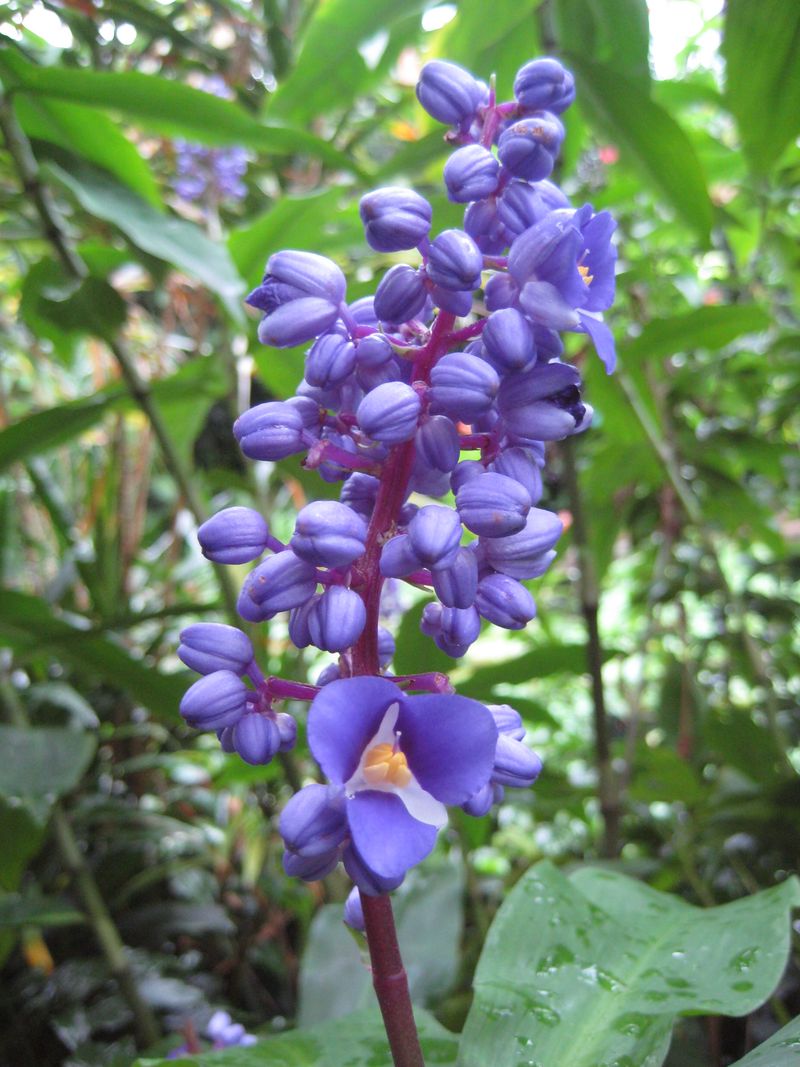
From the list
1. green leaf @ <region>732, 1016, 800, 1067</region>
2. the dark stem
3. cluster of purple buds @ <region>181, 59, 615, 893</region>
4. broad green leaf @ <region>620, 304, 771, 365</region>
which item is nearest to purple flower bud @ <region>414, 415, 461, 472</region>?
cluster of purple buds @ <region>181, 59, 615, 893</region>

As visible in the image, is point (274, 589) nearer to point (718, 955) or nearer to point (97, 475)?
point (718, 955)

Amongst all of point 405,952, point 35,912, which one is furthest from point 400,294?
point 35,912

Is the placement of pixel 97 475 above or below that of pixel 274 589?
above

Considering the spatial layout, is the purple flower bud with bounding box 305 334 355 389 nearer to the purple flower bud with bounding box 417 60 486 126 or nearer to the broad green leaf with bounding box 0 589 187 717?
the purple flower bud with bounding box 417 60 486 126

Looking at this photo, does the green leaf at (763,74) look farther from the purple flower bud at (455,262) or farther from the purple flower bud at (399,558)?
the purple flower bud at (399,558)

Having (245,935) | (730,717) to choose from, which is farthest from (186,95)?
(245,935)

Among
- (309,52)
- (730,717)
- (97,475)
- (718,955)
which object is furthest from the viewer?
(97,475)

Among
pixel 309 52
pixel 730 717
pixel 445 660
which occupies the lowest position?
pixel 730 717
